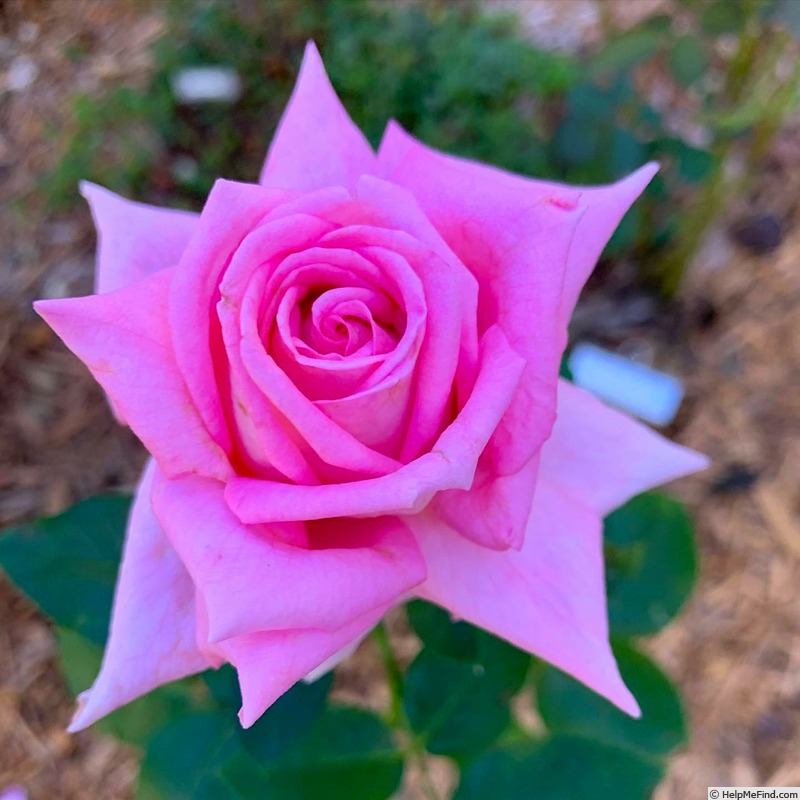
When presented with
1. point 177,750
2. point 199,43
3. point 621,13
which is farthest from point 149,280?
point 621,13

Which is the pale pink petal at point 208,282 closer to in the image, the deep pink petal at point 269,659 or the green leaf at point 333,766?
the deep pink petal at point 269,659

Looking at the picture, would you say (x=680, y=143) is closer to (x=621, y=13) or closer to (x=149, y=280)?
(x=621, y=13)

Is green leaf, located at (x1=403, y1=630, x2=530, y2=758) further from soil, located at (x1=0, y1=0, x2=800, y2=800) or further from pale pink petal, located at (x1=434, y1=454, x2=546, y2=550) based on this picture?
soil, located at (x1=0, y1=0, x2=800, y2=800)

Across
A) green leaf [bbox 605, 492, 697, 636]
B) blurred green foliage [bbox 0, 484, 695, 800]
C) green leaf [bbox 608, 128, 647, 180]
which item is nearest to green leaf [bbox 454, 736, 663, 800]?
blurred green foliage [bbox 0, 484, 695, 800]

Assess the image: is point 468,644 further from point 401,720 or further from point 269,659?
point 269,659

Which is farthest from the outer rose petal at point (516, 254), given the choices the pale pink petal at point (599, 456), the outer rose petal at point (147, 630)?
the outer rose petal at point (147, 630)

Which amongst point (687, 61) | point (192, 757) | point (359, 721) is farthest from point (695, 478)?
point (192, 757)
